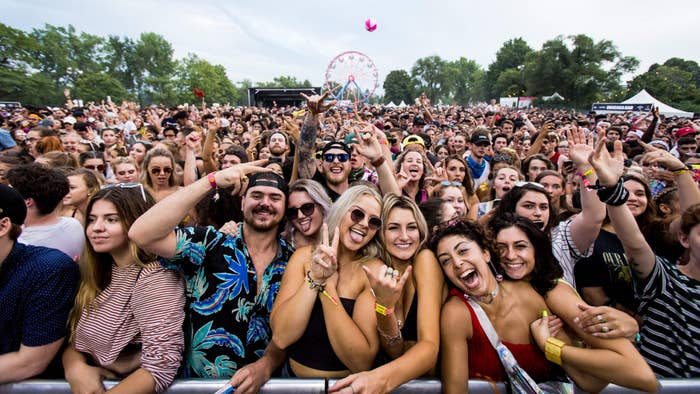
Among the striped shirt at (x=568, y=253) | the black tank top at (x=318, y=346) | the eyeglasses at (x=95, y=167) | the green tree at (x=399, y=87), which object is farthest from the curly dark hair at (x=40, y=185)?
the green tree at (x=399, y=87)

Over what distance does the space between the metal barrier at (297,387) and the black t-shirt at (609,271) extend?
905 millimetres

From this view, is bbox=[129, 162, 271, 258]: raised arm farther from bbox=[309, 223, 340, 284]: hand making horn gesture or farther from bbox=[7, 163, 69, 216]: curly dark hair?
bbox=[7, 163, 69, 216]: curly dark hair

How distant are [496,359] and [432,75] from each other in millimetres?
120485

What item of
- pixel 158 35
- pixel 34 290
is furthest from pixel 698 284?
pixel 158 35

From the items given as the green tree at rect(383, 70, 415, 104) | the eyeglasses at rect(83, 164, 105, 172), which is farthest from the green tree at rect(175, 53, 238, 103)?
the eyeglasses at rect(83, 164, 105, 172)

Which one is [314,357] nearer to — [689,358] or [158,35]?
[689,358]

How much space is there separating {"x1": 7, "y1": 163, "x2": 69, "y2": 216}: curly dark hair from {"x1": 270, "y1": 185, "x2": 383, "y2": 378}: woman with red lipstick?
2.02 m

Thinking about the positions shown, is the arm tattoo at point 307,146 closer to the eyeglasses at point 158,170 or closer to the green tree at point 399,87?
the eyeglasses at point 158,170

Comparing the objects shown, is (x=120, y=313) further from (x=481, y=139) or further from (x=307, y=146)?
(x=481, y=139)

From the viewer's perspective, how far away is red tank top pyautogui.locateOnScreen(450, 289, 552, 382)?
1938mm

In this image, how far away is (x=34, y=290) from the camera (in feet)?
6.23

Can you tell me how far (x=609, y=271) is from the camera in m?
2.77

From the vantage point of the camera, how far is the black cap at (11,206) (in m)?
1.96

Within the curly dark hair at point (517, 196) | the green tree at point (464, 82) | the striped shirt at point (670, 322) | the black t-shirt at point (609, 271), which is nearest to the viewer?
the striped shirt at point (670, 322)
